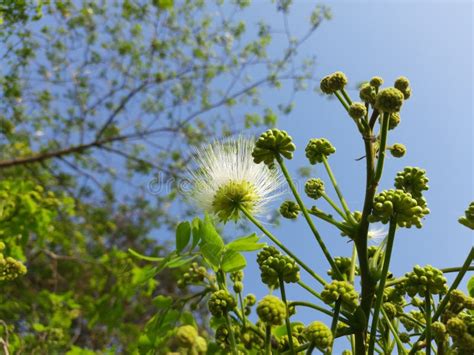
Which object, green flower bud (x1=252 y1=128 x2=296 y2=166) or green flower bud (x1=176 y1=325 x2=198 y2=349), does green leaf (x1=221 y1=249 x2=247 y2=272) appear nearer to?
green flower bud (x1=176 y1=325 x2=198 y2=349)

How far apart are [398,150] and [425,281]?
0.56 meters

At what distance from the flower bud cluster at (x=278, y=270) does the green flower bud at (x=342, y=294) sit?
0.18 meters

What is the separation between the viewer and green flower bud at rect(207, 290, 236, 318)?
4.21 feet

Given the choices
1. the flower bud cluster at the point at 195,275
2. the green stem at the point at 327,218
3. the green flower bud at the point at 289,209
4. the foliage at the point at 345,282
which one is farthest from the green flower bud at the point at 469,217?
the flower bud cluster at the point at 195,275

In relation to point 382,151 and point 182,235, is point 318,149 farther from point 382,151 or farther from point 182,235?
point 182,235

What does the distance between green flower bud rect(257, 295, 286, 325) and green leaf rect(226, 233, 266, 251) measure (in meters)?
0.17

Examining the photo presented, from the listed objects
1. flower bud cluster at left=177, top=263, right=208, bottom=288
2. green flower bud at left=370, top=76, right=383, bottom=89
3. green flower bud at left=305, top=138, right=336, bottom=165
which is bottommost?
flower bud cluster at left=177, top=263, right=208, bottom=288

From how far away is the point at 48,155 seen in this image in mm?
7516

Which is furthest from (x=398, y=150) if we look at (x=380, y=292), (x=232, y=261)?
(x=232, y=261)

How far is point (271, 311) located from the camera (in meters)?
1.15

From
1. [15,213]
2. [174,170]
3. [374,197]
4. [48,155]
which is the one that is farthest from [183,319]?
[174,170]

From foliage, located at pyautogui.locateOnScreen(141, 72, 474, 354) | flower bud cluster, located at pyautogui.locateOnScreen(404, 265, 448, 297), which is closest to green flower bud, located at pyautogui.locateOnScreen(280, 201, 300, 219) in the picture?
foliage, located at pyautogui.locateOnScreen(141, 72, 474, 354)

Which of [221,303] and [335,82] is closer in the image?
[221,303]

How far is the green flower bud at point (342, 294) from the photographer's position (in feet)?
3.82
